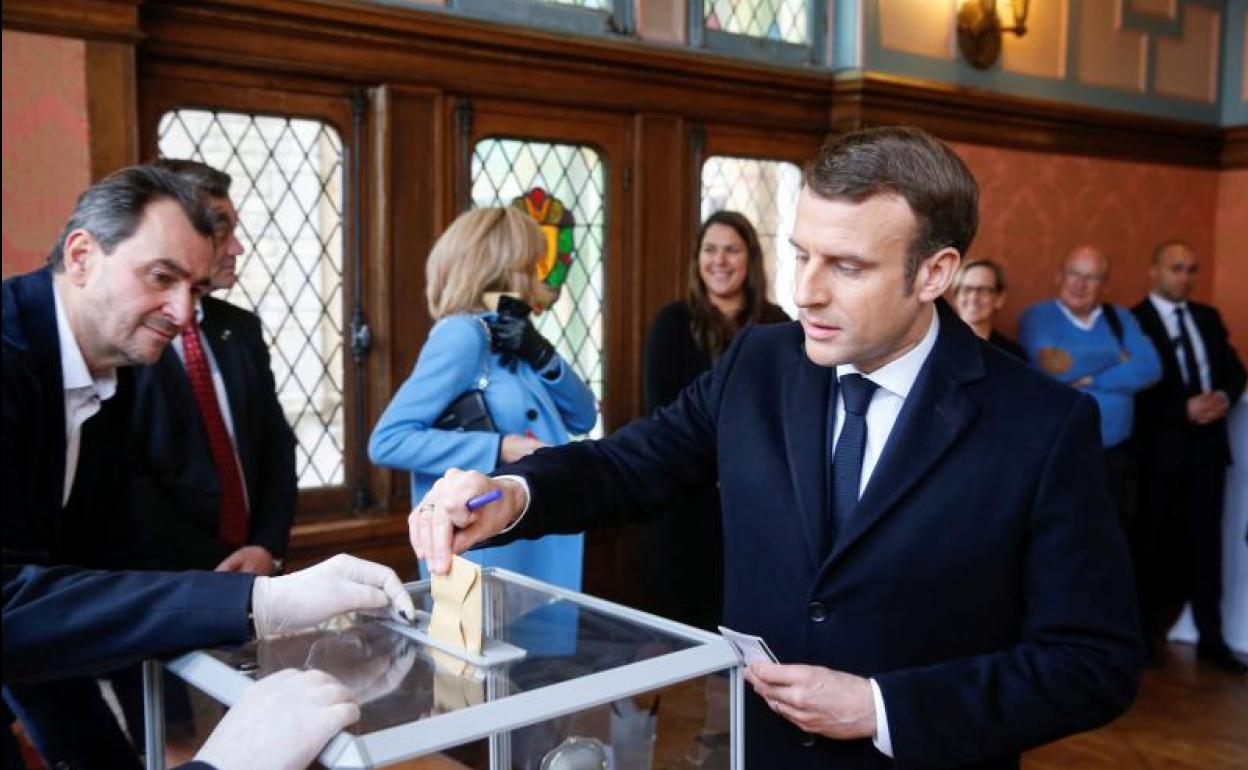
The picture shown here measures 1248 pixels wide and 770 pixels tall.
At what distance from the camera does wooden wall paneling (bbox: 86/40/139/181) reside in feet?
11.2

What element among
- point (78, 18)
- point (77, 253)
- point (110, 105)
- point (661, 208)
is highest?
point (78, 18)

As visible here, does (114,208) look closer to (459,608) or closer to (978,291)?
(459,608)

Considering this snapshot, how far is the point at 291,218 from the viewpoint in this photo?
410 cm

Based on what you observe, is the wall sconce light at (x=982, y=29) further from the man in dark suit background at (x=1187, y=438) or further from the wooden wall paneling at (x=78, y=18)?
the wooden wall paneling at (x=78, y=18)

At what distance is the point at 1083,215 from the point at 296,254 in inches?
165

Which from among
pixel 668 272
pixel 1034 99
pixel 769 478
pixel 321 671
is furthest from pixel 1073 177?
pixel 321 671

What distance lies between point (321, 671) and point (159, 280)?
94cm

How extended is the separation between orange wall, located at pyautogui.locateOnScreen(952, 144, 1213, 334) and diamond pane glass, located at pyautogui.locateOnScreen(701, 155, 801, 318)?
1029 mm

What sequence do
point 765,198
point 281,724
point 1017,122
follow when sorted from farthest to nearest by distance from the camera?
point 1017,122 → point 765,198 → point 281,724

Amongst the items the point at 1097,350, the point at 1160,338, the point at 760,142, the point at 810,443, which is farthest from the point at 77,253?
the point at 1160,338

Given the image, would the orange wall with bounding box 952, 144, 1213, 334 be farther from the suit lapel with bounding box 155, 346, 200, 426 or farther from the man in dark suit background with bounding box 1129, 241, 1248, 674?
the suit lapel with bounding box 155, 346, 200, 426

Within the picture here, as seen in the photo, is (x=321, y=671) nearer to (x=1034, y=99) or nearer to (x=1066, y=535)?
(x=1066, y=535)

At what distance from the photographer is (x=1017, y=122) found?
19.8 feet

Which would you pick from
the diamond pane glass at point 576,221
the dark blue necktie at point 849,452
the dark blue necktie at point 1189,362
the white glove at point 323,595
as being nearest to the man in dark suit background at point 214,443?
the white glove at point 323,595
